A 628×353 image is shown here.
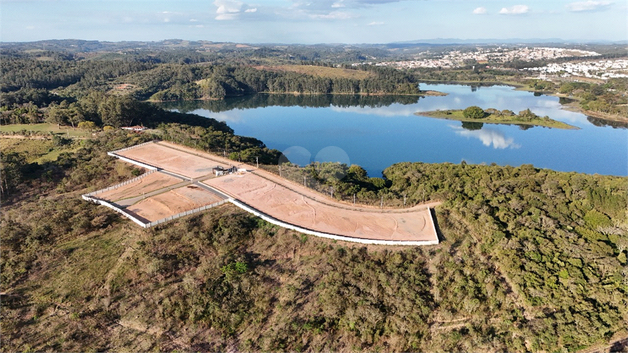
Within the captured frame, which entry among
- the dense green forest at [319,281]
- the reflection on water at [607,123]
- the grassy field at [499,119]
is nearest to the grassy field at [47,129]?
the dense green forest at [319,281]

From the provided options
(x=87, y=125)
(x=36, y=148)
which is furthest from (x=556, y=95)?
(x=36, y=148)

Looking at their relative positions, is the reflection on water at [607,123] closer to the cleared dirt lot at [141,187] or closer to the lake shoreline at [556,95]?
the lake shoreline at [556,95]

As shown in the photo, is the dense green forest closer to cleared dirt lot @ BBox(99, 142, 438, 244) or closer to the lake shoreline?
cleared dirt lot @ BBox(99, 142, 438, 244)

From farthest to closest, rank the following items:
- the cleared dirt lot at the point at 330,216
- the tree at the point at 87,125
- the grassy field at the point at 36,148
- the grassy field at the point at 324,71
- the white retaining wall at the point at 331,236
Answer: the grassy field at the point at 324,71, the tree at the point at 87,125, the grassy field at the point at 36,148, the cleared dirt lot at the point at 330,216, the white retaining wall at the point at 331,236

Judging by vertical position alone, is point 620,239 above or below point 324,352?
above

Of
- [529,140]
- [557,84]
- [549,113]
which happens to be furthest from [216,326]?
[557,84]

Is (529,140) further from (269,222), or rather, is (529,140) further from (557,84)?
(557,84)

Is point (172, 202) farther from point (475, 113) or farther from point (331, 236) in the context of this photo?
point (475, 113)
